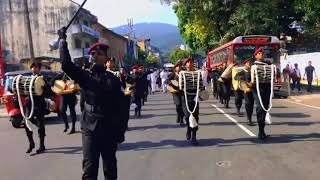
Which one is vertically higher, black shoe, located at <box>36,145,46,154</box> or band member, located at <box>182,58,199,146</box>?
band member, located at <box>182,58,199,146</box>

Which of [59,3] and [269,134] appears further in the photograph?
[59,3]

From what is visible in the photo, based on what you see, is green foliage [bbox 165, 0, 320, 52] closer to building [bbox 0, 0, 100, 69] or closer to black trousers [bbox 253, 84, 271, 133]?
black trousers [bbox 253, 84, 271, 133]

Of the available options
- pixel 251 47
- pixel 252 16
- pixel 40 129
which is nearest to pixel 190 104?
pixel 40 129

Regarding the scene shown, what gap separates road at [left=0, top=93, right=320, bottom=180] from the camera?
826 centimetres

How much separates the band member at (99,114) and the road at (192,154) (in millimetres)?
2089

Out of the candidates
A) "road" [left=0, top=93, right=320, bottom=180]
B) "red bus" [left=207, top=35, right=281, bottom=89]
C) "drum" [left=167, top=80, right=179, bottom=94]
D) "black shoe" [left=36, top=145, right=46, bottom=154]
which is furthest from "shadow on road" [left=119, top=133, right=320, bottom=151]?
"red bus" [left=207, top=35, right=281, bottom=89]

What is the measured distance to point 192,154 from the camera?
9906 millimetres

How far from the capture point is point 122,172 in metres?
8.50

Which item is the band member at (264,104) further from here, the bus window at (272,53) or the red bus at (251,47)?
the bus window at (272,53)

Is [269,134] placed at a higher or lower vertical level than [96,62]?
lower

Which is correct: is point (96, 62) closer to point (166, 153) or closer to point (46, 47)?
point (166, 153)

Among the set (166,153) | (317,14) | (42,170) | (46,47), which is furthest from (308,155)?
(46,47)

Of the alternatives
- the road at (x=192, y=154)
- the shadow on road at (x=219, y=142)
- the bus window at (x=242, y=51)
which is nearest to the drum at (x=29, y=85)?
the road at (x=192, y=154)

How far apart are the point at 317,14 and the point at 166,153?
67.0 ft
